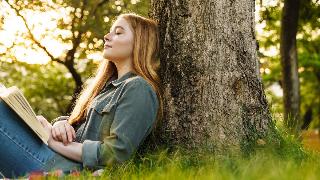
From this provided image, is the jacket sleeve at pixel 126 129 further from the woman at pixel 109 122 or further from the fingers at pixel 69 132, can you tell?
the fingers at pixel 69 132

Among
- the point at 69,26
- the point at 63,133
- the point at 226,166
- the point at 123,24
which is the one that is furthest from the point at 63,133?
the point at 69,26

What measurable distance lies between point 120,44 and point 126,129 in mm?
747

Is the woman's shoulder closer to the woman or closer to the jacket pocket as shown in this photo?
the woman

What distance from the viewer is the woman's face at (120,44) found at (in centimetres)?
433

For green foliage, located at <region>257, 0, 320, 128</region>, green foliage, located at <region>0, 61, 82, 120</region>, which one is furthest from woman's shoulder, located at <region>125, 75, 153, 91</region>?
green foliage, located at <region>0, 61, 82, 120</region>

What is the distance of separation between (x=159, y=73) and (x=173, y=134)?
0.49m

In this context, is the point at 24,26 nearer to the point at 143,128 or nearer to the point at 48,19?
the point at 48,19

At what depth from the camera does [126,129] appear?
3881 millimetres

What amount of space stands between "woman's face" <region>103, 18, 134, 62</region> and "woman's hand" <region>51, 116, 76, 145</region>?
2.01ft

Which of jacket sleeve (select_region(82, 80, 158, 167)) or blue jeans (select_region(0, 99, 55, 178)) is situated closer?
blue jeans (select_region(0, 99, 55, 178))

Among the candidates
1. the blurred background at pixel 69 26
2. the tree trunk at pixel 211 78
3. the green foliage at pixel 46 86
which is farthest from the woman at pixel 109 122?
the green foliage at pixel 46 86

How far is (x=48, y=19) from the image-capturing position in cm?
1422

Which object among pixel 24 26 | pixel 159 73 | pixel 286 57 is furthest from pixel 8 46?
pixel 159 73

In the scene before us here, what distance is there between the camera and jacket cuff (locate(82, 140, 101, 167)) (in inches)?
154
